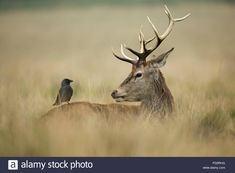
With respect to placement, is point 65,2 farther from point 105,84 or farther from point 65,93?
point 65,93

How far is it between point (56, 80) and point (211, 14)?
14473mm

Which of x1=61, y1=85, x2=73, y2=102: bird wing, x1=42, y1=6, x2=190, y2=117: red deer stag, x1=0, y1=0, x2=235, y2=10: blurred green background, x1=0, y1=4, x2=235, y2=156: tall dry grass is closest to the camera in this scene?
x1=0, y1=4, x2=235, y2=156: tall dry grass

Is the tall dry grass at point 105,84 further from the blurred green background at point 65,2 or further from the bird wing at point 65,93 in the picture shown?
the blurred green background at point 65,2

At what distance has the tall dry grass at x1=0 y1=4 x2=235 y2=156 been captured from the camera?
7965mm

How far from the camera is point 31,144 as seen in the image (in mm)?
7957

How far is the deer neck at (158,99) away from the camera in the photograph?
9062 millimetres

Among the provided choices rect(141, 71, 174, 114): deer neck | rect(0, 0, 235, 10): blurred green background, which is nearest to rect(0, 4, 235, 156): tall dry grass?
rect(141, 71, 174, 114): deer neck

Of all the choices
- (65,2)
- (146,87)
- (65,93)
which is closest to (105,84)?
(65,93)

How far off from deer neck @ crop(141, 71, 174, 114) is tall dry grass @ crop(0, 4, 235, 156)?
0.16 metres

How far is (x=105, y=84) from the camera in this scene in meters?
11.6

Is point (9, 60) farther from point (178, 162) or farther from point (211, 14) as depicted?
point (211, 14)

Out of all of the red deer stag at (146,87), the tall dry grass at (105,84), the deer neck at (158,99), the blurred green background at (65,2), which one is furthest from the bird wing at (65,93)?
the blurred green background at (65,2)

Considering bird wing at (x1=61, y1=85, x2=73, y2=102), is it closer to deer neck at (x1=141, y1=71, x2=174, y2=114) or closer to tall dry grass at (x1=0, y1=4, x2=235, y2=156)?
tall dry grass at (x1=0, y1=4, x2=235, y2=156)

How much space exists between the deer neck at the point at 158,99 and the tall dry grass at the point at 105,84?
0.16 metres
